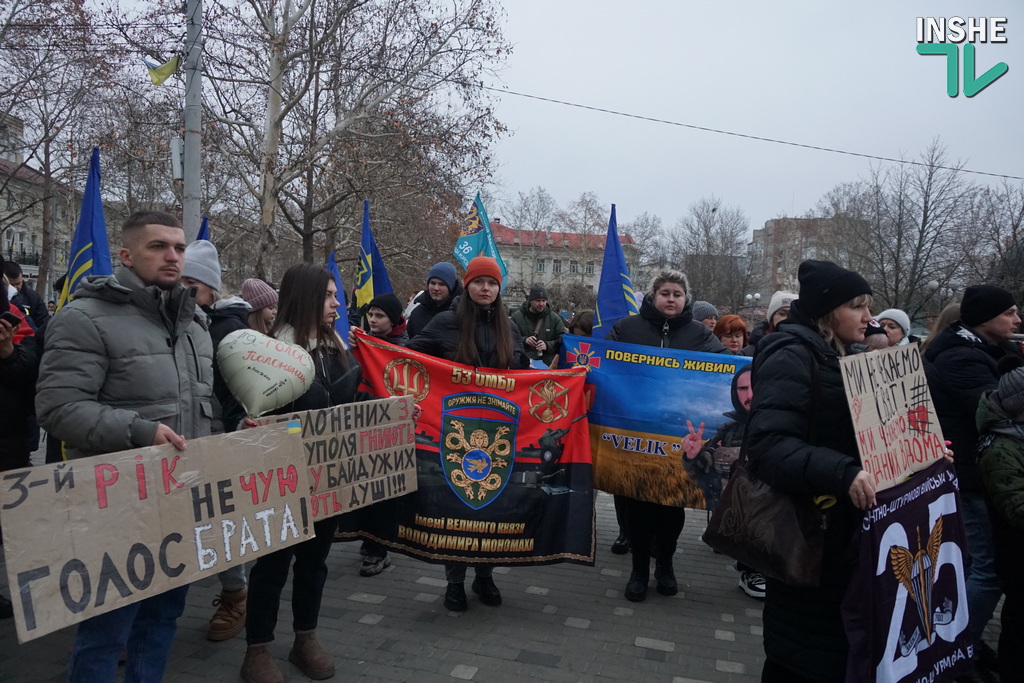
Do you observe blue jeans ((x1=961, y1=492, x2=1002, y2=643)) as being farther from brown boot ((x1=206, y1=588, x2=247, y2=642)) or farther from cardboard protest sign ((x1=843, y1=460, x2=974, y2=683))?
brown boot ((x1=206, y1=588, x2=247, y2=642))

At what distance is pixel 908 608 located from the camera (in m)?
2.51

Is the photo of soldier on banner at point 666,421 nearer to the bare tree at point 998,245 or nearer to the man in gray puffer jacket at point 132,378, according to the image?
the man in gray puffer jacket at point 132,378

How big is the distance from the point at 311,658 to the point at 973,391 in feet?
12.2

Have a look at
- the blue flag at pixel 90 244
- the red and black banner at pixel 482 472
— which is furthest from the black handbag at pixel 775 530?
the blue flag at pixel 90 244

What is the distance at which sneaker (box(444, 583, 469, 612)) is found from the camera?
430cm

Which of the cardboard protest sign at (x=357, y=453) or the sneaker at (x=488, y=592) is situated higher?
the cardboard protest sign at (x=357, y=453)

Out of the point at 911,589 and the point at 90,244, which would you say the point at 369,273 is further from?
the point at 911,589

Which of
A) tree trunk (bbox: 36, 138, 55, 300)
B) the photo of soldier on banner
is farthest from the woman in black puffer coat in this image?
tree trunk (bbox: 36, 138, 55, 300)

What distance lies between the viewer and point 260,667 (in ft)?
10.9

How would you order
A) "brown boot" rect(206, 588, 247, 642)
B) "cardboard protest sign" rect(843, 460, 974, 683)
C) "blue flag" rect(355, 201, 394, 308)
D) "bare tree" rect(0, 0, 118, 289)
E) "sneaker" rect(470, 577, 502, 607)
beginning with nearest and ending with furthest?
"cardboard protest sign" rect(843, 460, 974, 683)
"brown boot" rect(206, 588, 247, 642)
"sneaker" rect(470, 577, 502, 607)
"blue flag" rect(355, 201, 394, 308)
"bare tree" rect(0, 0, 118, 289)

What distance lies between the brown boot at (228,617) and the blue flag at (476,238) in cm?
442

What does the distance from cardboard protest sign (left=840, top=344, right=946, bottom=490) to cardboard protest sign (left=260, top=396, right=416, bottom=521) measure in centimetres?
225

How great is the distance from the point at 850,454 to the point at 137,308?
2.69 meters

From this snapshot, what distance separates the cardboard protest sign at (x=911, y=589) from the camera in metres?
2.31
